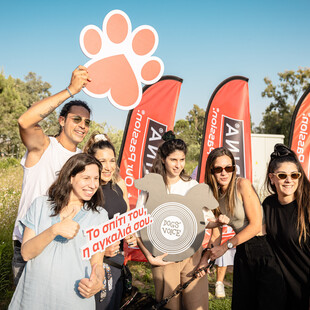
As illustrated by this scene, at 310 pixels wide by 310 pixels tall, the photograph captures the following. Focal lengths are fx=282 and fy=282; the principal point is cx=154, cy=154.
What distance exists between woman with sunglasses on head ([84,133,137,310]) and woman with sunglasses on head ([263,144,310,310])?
3.38 feet

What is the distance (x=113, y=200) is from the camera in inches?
86.1

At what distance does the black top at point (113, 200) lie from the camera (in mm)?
2135

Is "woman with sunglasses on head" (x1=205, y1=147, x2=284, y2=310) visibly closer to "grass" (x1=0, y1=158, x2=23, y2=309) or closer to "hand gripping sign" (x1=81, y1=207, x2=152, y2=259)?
"hand gripping sign" (x1=81, y1=207, x2=152, y2=259)

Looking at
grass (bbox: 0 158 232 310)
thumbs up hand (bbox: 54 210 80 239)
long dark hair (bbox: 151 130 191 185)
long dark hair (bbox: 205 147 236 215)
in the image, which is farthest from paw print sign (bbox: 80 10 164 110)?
grass (bbox: 0 158 232 310)

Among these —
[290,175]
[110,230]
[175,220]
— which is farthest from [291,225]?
[110,230]

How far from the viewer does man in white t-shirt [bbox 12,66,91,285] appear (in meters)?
1.76

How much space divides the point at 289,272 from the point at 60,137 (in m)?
1.90

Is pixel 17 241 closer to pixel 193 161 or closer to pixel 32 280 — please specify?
pixel 32 280

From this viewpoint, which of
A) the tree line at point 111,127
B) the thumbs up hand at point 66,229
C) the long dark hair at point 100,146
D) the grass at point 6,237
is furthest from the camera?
the tree line at point 111,127

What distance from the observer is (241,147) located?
528 cm

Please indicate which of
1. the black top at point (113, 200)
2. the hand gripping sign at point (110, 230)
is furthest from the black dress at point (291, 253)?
the black top at point (113, 200)

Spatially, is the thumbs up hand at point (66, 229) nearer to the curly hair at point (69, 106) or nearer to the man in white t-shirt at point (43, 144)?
the man in white t-shirt at point (43, 144)

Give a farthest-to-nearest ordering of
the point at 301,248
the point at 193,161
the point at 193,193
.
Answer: the point at 193,161 → the point at 193,193 → the point at 301,248

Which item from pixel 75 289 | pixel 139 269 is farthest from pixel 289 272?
pixel 139 269
